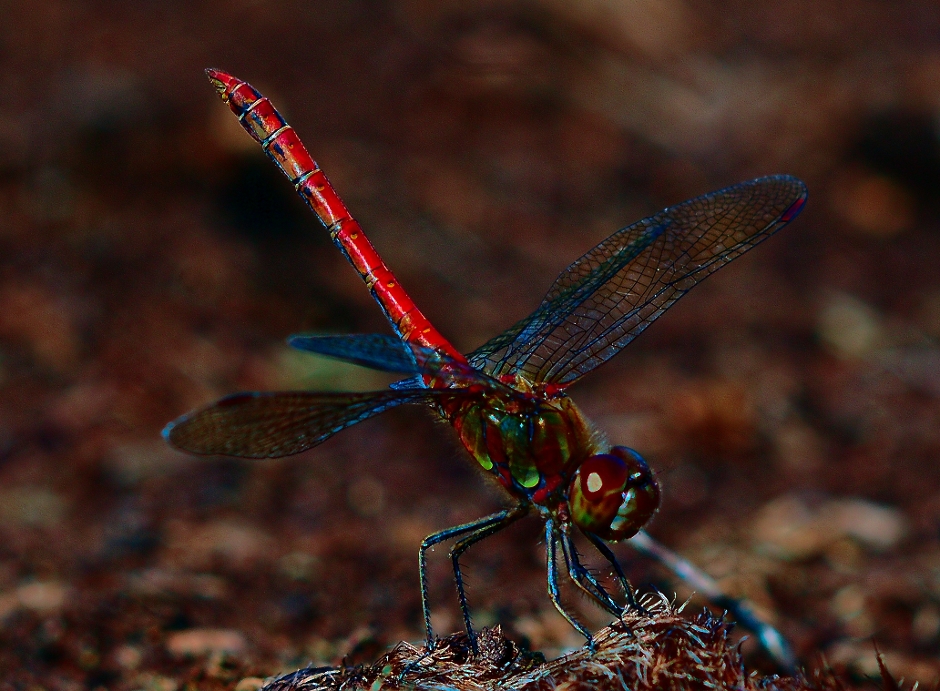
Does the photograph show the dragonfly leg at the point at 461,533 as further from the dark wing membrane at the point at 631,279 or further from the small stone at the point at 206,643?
the small stone at the point at 206,643

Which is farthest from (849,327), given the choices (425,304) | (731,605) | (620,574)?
(620,574)

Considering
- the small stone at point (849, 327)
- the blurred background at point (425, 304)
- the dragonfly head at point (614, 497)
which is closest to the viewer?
the dragonfly head at point (614, 497)

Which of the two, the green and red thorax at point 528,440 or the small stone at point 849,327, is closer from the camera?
the green and red thorax at point 528,440

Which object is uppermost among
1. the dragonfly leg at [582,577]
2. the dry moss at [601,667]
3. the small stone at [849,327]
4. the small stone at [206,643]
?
the small stone at [849,327]

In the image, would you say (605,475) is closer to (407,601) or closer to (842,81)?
(407,601)

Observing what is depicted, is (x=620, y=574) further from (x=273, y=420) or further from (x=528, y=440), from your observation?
(x=273, y=420)

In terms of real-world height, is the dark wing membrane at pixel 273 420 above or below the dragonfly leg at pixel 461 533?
above

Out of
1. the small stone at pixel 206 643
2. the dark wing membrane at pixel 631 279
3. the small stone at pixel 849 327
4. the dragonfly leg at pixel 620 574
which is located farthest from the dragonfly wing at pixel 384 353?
the small stone at pixel 849 327
